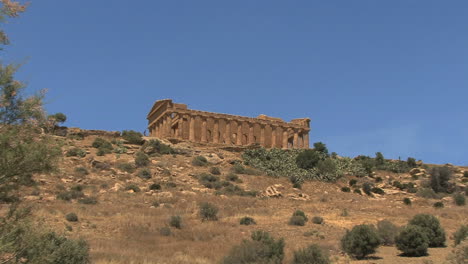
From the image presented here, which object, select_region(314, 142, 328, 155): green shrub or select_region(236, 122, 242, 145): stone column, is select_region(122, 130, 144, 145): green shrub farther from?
select_region(314, 142, 328, 155): green shrub

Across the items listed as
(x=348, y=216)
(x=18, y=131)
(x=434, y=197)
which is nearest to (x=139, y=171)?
(x=348, y=216)

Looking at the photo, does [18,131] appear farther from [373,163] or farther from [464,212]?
[373,163]

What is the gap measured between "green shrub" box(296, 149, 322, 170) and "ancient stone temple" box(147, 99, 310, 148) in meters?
6.60

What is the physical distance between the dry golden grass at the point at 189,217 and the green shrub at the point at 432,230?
0.58m

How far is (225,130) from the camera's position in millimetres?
61906

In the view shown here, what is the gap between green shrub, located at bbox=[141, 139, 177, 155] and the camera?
51.7 m

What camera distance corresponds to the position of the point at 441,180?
52.2 metres

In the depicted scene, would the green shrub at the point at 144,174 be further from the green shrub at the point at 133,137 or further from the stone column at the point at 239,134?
the stone column at the point at 239,134

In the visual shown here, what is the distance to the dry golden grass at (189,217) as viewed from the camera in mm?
19547

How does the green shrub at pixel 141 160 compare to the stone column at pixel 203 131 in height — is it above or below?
below

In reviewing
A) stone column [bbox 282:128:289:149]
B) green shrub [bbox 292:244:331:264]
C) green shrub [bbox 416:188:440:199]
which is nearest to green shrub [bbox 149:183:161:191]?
green shrub [bbox 292:244:331:264]

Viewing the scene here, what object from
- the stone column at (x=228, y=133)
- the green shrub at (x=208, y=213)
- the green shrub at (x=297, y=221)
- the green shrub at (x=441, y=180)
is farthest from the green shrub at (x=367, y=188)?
the green shrub at (x=208, y=213)

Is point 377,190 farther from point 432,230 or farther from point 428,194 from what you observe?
point 432,230

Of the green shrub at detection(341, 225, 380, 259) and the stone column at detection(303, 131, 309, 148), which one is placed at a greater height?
the stone column at detection(303, 131, 309, 148)
